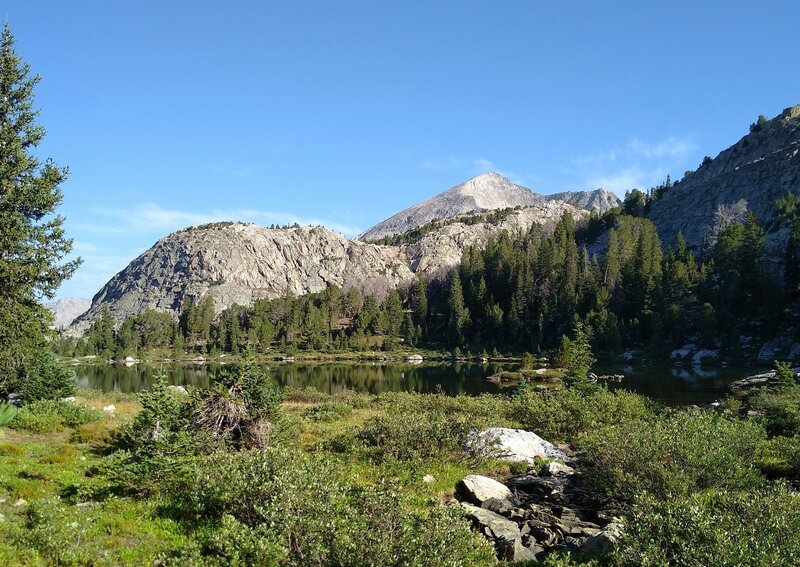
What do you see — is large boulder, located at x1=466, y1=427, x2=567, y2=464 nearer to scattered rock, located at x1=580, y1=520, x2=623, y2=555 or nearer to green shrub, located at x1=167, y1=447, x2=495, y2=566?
scattered rock, located at x1=580, y1=520, x2=623, y2=555

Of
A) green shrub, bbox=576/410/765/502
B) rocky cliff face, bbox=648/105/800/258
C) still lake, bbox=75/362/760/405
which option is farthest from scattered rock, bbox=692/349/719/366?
green shrub, bbox=576/410/765/502

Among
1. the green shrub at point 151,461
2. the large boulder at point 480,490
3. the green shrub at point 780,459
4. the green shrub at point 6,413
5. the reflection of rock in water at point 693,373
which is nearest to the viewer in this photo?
the green shrub at point 6,413

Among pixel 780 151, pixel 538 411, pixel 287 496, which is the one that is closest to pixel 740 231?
pixel 780 151

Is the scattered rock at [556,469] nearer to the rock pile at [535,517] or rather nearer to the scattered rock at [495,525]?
the rock pile at [535,517]

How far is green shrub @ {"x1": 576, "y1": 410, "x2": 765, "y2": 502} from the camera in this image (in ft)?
47.2

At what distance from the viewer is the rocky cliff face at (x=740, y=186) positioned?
160 meters

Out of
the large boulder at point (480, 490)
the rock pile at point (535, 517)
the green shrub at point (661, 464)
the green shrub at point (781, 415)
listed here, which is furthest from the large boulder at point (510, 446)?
the green shrub at point (781, 415)

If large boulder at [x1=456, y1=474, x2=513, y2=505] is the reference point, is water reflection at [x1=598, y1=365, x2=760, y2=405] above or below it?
below

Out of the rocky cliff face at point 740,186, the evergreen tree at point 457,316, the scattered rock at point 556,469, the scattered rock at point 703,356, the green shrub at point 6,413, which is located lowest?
the scattered rock at point 703,356

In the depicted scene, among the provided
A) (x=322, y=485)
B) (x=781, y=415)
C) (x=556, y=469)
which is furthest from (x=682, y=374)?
(x=322, y=485)

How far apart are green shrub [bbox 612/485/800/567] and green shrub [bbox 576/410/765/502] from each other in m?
4.33

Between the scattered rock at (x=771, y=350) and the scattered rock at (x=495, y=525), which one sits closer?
the scattered rock at (x=495, y=525)

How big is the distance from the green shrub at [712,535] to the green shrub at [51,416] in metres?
22.5

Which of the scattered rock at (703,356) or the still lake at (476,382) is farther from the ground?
the scattered rock at (703,356)
